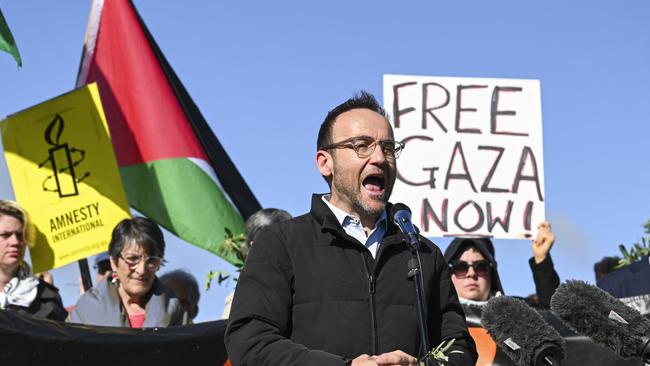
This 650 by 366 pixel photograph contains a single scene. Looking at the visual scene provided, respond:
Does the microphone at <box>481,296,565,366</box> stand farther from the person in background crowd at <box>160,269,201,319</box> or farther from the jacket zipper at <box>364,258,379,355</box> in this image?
the person in background crowd at <box>160,269,201,319</box>

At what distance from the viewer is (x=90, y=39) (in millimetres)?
11359

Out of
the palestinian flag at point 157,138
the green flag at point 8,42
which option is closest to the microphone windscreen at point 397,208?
the green flag at point 8,42

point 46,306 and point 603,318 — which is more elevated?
point 603,318

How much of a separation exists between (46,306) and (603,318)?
3.66m

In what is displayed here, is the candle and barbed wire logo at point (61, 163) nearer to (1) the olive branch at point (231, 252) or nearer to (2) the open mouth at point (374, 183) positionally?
(1) the olive branch at point (231, 252)

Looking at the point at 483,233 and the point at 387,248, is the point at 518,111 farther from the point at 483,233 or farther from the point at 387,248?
the point at 387,248

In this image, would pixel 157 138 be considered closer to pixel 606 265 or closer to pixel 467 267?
pixel 606 265

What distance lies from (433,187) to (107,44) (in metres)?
4.71

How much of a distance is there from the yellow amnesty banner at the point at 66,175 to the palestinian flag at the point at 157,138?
143 centimetres

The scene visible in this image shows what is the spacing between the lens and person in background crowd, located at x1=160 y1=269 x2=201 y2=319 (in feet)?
26.0

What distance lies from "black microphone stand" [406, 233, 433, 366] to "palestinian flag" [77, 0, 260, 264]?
20.3ft

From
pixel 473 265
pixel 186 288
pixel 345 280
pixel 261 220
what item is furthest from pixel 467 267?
pixel 345 280

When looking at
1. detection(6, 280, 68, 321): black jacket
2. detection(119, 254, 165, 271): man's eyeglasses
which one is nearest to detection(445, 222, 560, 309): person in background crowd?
detection(119, 254, 165, 271): man's eyeglasses

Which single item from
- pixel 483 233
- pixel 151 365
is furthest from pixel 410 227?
pixel 483 233
